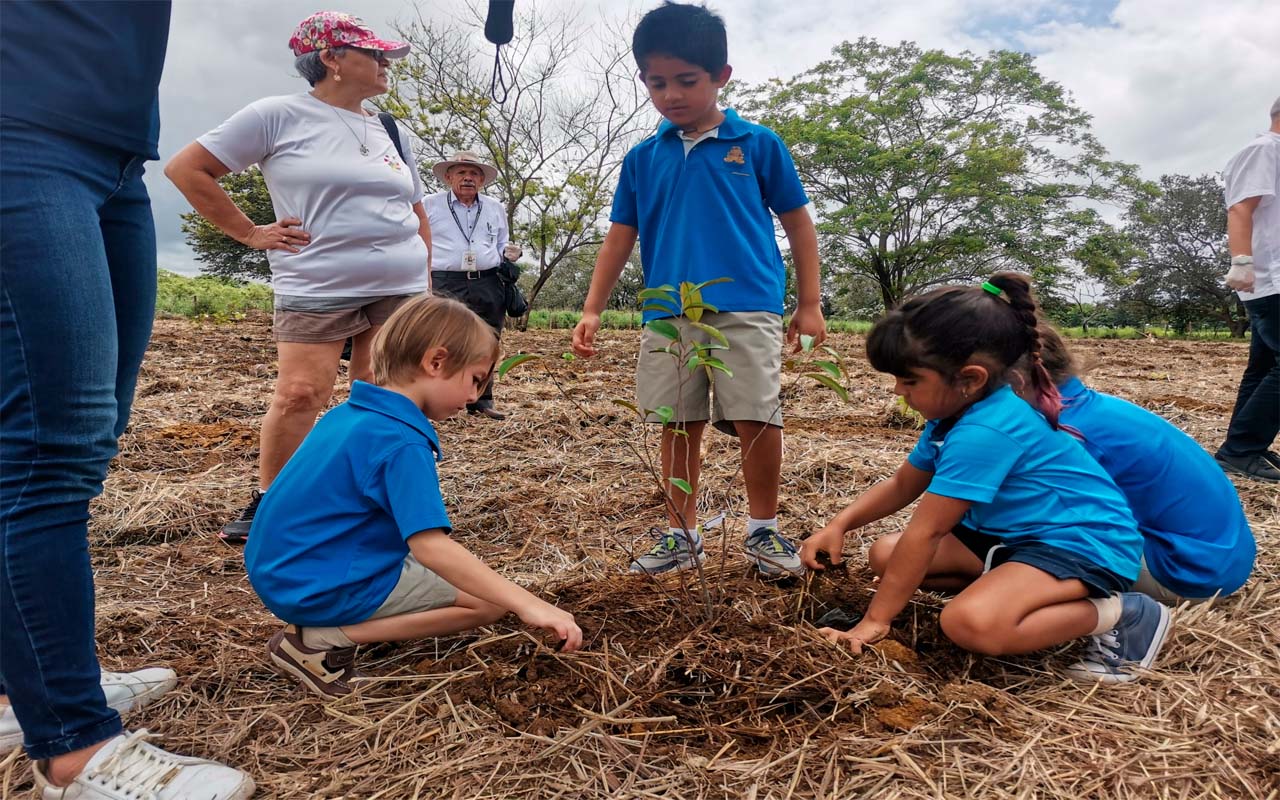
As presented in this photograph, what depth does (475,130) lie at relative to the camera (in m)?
15.4

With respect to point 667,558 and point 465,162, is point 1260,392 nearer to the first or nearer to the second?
point 667,558

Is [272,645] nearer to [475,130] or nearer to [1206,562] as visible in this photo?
[1206,562]

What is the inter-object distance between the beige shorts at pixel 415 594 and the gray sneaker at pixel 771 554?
3.13ft

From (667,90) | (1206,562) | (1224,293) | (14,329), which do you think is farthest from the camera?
(1224,293)

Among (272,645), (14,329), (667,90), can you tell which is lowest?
(272,645)

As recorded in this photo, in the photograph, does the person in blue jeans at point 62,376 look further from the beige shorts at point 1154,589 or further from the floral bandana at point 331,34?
the beige shorts at point 1154,589

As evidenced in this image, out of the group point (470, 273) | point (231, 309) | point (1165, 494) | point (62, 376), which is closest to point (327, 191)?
point (62, 376)

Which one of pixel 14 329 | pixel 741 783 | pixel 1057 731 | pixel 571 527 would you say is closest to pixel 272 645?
pixel 14 329

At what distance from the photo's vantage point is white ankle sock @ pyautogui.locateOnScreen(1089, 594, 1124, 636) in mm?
1715

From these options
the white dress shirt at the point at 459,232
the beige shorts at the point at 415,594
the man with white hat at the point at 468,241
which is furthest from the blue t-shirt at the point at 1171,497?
the white dress shirt at the point at 459,232

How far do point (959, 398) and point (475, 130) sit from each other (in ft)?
50.4

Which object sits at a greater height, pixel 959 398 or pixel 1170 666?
pixel 959 398

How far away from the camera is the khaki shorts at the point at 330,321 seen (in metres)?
2.60

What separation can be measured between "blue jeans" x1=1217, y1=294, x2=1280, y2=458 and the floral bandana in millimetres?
4114
